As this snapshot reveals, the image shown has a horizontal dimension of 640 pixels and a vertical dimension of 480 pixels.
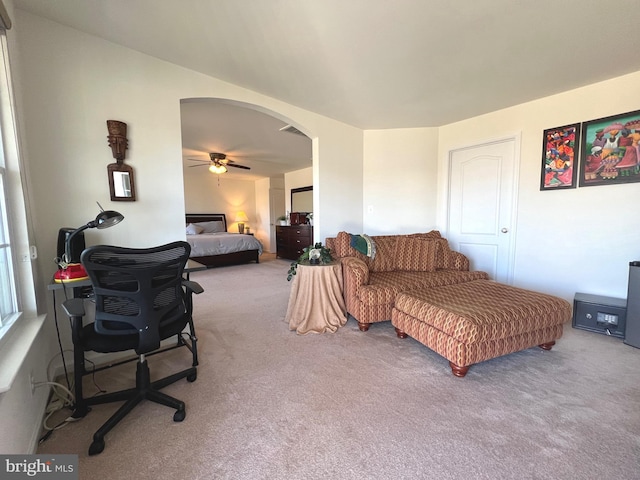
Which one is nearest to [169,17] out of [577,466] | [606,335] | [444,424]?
[444,424]

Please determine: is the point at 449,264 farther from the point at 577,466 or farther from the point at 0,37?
the point at 0,37

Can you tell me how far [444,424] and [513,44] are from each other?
2.73 metres

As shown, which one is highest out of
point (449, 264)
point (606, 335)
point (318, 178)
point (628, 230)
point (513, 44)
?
point (513, 44)

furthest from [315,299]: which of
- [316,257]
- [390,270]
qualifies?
[390,270]

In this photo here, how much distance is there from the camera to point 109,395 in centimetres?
159

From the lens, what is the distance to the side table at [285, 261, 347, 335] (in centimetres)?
274

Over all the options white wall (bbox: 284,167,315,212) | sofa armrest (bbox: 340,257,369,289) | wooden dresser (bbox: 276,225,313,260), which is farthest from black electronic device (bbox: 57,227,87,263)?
white wall (bbox: 284,167,315,212)

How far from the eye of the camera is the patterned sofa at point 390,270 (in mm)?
2615

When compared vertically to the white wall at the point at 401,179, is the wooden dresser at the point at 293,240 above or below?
below

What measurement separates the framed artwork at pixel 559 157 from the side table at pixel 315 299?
2.66 meters

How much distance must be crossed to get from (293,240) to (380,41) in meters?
5.06

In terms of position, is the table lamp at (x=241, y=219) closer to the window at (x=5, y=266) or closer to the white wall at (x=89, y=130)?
the white wall at (x=89, y=130)

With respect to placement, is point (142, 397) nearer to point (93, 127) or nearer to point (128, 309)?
point (128, 309)

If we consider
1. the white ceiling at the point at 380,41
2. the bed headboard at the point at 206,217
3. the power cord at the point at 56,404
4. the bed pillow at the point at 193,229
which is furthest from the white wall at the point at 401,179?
the bed headboard at the point at 206,217
